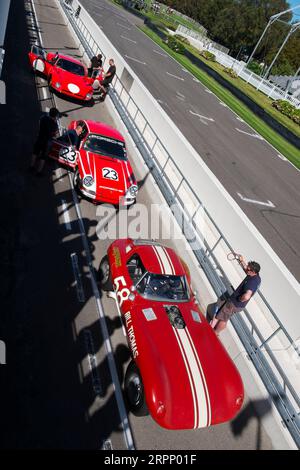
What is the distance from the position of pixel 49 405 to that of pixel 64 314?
74.4 inches

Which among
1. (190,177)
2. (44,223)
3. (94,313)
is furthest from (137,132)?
(94,313)

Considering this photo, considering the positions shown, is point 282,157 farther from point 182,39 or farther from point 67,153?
point 182,39

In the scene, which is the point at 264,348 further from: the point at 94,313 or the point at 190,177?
the point at 190,177

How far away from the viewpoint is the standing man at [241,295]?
723 centimetres

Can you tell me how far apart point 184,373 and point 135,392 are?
2.92 feet

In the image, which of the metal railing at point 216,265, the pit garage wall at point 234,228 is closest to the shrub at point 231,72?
the metal railing at point 216,265

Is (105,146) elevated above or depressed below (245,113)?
above

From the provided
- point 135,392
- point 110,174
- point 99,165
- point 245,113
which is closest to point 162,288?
point 135,392

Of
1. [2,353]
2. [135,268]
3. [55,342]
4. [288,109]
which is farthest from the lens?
[288,109]

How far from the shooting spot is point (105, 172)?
1059 cm

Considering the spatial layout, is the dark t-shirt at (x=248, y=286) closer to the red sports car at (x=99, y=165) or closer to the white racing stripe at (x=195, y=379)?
the white racing stripe at (x=195, y=379)

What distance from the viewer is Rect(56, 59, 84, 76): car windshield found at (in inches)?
659

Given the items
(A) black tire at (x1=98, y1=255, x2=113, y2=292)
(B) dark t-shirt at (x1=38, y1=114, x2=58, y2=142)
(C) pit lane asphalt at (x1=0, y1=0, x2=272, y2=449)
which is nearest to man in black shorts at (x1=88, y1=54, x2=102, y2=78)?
(C) pit lane asphalt at (x1=0, y1=0, x2=272, y2=449)

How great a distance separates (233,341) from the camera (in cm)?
796
